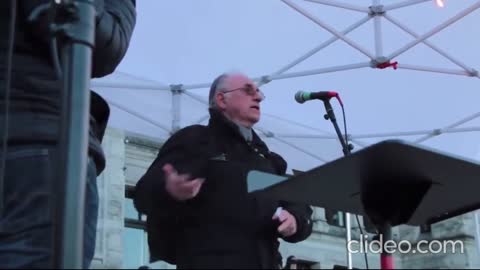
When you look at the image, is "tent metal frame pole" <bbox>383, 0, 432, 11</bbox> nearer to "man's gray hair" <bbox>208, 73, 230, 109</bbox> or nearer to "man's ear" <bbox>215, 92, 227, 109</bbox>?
"man's gray hair" <bbox>208, 73, 230, 109</bbox>

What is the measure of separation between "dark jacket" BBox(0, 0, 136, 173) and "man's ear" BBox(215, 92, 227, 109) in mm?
1246

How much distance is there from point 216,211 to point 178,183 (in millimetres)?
351

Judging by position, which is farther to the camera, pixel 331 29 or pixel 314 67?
pixel 314 67

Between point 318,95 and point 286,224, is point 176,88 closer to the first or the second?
point 318,95

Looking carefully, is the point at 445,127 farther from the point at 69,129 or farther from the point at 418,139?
the point at 69,129

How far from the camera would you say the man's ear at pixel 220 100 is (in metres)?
2.61

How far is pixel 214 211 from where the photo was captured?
7.42 ft

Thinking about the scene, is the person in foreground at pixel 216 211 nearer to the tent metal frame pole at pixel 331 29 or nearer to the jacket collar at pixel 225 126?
the jacket collar at pixel 225 126

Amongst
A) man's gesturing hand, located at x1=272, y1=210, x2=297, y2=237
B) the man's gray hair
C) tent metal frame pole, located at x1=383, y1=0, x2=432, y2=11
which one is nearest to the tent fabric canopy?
tent metal frame pole, located at x1=383, y1=0, x2=432, y2=11

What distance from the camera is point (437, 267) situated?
17594 mm

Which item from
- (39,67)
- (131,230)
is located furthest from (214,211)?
(131,230)

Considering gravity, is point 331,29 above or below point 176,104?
above

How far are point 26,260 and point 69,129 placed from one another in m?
0.32

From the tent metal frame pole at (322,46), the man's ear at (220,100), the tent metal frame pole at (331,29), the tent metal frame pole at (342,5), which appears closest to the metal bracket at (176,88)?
the tent metal frame pole at (322,46)
